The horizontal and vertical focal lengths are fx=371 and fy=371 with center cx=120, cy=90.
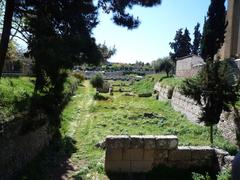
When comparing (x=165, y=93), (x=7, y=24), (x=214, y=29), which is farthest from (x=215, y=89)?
(x=214, y=29)

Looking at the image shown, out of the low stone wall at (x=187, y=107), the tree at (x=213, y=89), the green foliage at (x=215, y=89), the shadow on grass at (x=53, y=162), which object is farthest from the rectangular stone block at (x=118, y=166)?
the low stone wall at (x=187, y=107)

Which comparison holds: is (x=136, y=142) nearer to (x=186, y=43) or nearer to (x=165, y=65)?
(x=165, y=65)

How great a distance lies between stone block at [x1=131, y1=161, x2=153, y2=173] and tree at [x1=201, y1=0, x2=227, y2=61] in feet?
91.8

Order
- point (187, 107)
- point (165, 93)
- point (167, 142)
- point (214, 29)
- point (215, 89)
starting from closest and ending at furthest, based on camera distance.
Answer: point (167, 142) → point (215, 89) → point (187, 107) → point (165, 93) → point (214, 29)

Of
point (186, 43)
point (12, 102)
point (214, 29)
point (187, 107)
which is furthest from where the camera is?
point (186, 43)

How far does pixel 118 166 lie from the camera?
1064cm

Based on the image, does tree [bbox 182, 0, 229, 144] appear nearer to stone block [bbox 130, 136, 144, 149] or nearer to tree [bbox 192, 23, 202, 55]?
stone block [bbox 130, 136, 144, 149]

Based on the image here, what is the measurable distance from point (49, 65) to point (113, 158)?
10.5 ft

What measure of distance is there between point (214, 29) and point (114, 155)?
96.4 ft

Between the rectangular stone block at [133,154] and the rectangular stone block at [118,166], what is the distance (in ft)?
0.58

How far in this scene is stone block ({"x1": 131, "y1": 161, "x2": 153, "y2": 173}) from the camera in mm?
10523

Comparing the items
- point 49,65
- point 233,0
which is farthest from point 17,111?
point 233,0

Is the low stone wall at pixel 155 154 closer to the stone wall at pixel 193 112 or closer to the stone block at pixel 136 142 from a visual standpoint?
the stone block at pixel 136 142

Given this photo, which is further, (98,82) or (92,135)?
(98,82)
